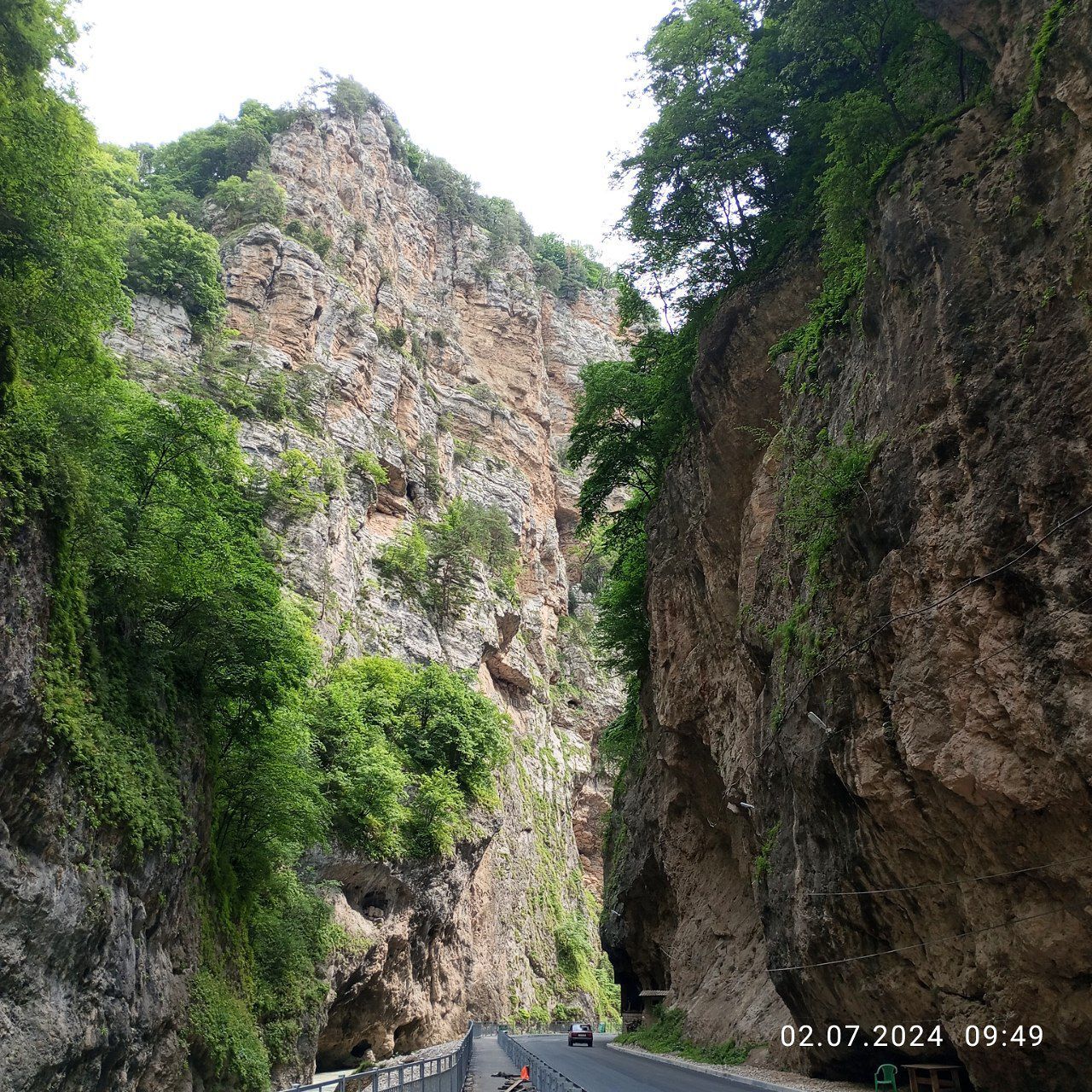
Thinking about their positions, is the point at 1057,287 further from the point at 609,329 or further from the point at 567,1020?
the point at 609,329

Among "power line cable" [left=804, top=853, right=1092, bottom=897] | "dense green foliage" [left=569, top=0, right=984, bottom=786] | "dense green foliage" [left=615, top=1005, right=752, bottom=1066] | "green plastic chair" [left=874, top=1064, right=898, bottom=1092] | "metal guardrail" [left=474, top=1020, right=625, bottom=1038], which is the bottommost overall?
"metal guardrail" [left=474, top=1020, right=625, bottom=1038]

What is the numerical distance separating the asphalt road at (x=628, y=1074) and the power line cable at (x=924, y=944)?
2.08 metres

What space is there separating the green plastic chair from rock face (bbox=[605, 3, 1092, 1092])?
71cm

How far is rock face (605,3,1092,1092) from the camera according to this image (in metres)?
9.05

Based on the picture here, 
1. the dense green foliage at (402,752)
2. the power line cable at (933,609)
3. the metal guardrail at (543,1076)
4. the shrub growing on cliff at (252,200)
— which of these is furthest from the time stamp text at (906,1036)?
the shrub growing on cliff at (252,200)

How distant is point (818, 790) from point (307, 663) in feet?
36.0

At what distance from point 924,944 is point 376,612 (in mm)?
34019

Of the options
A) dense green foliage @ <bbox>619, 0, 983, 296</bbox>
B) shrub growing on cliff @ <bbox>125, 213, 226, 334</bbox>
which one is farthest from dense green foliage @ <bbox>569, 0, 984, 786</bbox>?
shrub growing on cliff @ <bbox>125, 213, 226, 334</bbox>

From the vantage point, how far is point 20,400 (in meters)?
12.0

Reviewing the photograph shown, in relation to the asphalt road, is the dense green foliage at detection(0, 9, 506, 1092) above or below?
above

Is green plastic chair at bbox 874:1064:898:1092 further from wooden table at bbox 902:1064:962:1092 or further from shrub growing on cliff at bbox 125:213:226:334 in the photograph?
shrub growing on cliff at bbox 125:213:226:334

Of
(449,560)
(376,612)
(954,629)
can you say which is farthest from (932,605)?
(449,560)

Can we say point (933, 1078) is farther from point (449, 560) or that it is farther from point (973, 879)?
point (449, 560)

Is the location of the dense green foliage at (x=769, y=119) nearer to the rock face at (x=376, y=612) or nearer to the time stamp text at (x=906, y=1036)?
the time stamp text at (x=906, y=1036)
